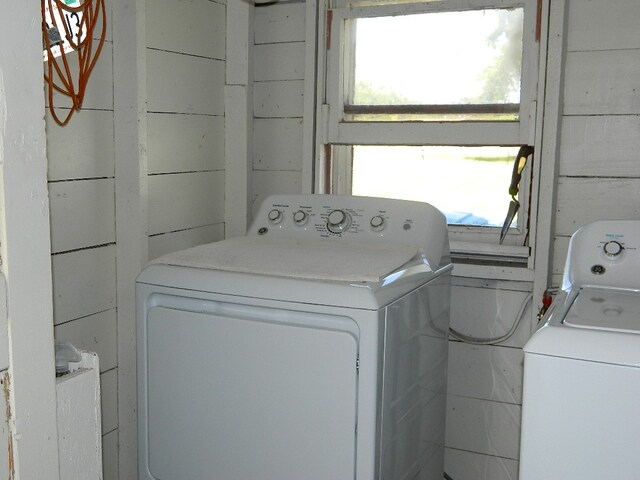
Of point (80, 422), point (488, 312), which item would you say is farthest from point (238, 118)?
point (80, 422)

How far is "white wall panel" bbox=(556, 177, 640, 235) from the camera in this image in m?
2.06

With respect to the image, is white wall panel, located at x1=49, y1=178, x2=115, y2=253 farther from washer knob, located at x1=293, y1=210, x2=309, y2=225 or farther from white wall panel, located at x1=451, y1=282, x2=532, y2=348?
white wall panel, located at x1=451, y1=282, x2=532, y2=348

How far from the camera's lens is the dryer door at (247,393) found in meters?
1.54

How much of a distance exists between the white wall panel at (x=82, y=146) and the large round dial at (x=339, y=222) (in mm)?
643

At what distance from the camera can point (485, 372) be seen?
2.29 meters

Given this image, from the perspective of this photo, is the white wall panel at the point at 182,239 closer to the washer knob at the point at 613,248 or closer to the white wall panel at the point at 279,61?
the white wall panel at the point at 279,61

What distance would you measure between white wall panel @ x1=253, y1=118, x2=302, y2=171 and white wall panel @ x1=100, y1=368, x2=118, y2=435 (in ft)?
2.93

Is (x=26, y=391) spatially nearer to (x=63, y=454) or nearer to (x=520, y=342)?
(x=63, y=454)

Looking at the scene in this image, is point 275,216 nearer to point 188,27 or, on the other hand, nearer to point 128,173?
point 128,173

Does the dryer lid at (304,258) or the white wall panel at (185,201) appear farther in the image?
the white wall panel at (185,201)

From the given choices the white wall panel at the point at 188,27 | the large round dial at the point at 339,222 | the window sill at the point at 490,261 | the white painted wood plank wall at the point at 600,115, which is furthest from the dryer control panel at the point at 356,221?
the white wall panel at the point at 188,27

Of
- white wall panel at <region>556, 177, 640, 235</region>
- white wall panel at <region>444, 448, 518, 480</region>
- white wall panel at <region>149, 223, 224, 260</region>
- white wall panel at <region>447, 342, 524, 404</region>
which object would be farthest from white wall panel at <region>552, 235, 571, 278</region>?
white wall panel at <region>149, 223, 224, 260</region>

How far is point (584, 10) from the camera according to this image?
2066mm

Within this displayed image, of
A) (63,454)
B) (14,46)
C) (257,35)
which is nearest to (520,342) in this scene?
(257,35)
